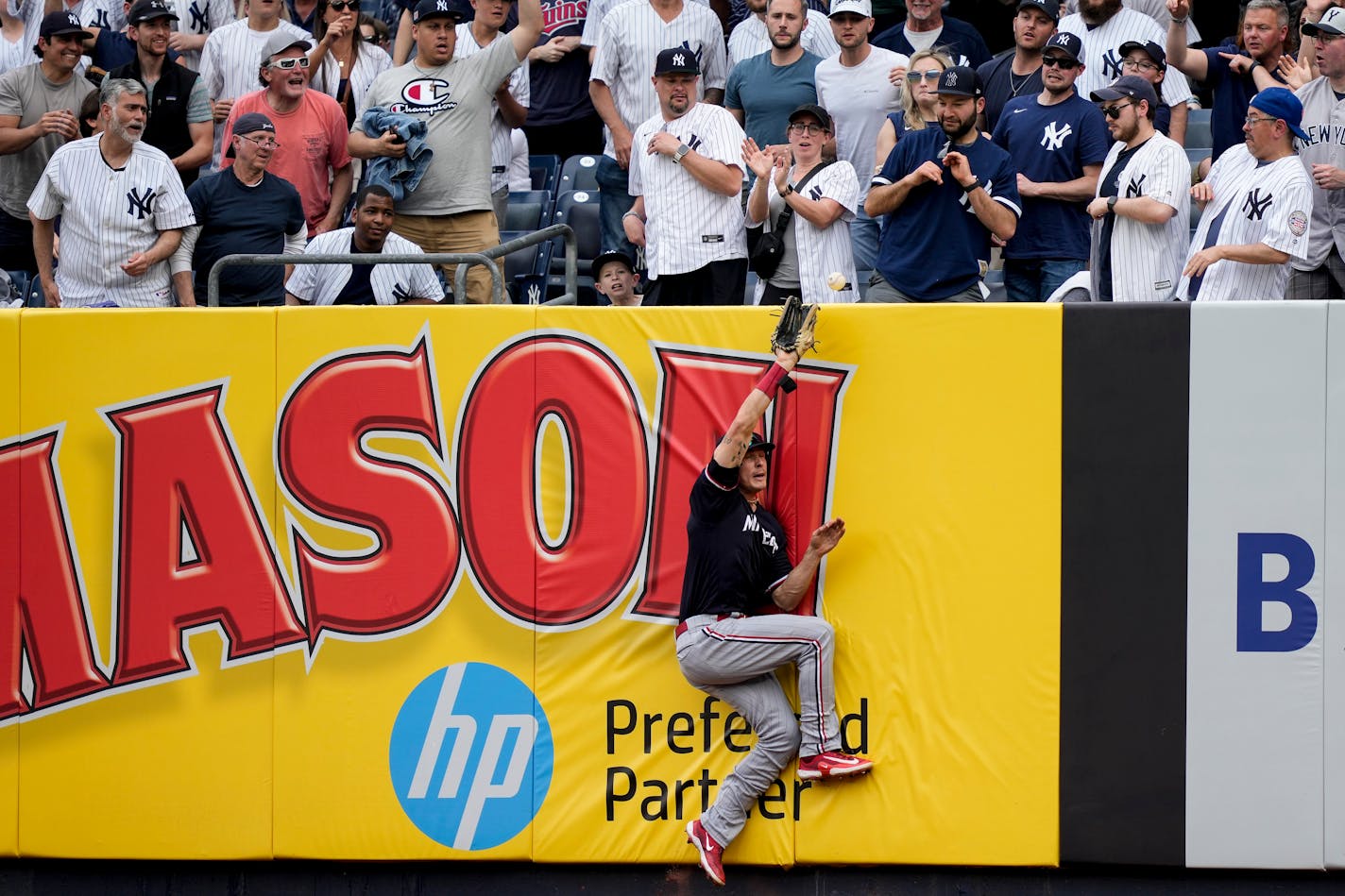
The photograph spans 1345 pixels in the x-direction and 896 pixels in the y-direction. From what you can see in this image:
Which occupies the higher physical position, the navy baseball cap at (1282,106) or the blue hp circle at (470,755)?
the navy baseball cap at (1282,106)

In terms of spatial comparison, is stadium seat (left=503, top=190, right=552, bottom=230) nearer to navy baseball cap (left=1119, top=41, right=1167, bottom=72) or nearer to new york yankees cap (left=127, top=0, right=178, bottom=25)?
new york yankees cap (left=127, top=0, right=178, bottom=25)

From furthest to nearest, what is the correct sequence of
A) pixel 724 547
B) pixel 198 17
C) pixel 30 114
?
pixel 198 17 < pixel 30 114 < pixel 724 547

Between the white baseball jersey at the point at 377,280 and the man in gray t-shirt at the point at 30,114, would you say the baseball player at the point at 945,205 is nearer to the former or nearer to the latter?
the white baseball jersey at the point at 377,280

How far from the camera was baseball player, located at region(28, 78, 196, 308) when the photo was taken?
31.3ft

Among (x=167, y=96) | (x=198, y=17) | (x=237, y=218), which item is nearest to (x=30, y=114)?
(x=167, y=96)

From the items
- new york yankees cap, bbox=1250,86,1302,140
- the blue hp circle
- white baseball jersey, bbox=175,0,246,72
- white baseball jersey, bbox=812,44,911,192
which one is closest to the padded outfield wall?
the blue hp circle

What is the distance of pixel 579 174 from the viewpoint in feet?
40.4

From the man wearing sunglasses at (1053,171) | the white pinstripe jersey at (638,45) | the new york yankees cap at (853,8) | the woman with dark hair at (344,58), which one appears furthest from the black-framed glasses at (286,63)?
Result: the man wearing sunglasses at (1053,171)

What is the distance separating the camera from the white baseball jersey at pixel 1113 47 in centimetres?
1081

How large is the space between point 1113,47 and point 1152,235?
262cm

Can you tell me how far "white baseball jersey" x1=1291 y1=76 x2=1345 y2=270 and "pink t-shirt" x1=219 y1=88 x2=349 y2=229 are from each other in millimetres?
5746

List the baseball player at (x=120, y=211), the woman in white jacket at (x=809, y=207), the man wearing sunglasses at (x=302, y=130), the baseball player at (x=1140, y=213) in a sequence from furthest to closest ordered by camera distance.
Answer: the man wearing sunglasses at (x=302, y=130) < the baseball player at (x=120, y=211) < the woman in white jacket at (x=809, y=207) < the baseball player at (x=1140, y=213)

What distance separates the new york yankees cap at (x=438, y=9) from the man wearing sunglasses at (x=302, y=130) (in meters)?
0.82

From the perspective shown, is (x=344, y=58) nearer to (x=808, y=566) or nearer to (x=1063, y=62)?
(x=1063, y=62)
